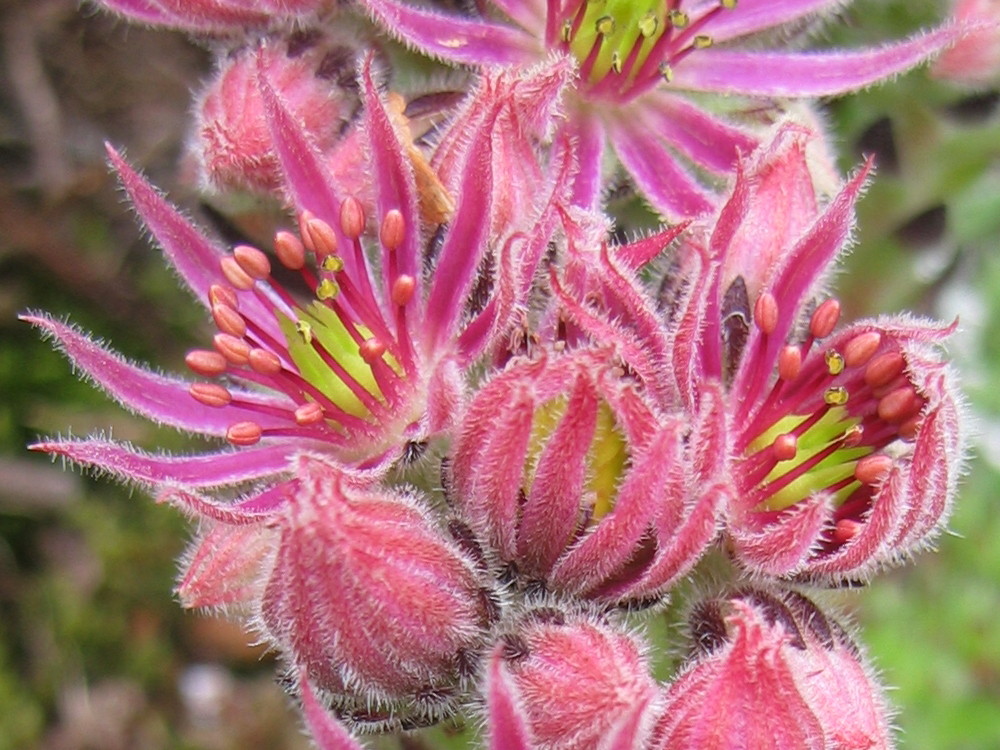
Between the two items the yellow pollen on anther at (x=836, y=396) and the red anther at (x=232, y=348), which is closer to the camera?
the yellow pollen on anther at (x=836, y=396)

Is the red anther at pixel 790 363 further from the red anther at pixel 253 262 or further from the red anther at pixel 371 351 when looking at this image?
the red anther at pixel 253 262

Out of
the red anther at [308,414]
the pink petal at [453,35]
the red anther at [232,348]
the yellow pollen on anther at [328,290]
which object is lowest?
the red anther at [232,348]

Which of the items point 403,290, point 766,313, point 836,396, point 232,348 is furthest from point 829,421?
point 232,348

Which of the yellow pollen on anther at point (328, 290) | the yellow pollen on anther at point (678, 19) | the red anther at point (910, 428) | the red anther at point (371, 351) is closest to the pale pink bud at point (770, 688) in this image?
the red anther at point (910, 428)

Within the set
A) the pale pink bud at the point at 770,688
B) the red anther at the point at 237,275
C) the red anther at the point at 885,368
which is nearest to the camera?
the pale pink bud at the point at 770,688

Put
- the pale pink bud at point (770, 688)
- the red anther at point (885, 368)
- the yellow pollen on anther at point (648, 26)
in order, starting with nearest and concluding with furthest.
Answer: the pale pink bud at point (770, 688)
the red anther at point (885, 368)
the yellow pollen on anther at point (648, 26)

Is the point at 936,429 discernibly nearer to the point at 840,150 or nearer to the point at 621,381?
the point at 621,381

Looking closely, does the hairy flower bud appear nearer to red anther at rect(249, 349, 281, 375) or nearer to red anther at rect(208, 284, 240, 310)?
red anther at rect(249, 349, 281, 375)

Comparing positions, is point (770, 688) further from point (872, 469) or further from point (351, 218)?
point (351, 218)
